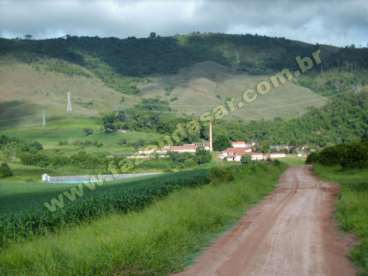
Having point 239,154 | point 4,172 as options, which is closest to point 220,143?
point 239,154

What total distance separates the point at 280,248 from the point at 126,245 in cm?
383

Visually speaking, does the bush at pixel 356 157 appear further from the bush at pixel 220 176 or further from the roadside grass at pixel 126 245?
the roadside grass at pixel 126 245

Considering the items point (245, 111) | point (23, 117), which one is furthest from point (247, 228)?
point (245, 111)

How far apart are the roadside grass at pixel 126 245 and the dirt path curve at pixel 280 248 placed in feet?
1.94

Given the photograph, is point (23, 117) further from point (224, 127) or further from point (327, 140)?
point (327, 140)

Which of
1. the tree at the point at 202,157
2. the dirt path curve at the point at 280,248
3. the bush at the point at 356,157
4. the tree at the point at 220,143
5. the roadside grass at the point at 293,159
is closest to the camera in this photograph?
the dirt path curve at the point at 280,248

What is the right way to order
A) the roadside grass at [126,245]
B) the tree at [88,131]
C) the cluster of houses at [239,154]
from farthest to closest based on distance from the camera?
the tree at [88,131], the cluster of houses at [239,154], the roadside grass at [126,245]

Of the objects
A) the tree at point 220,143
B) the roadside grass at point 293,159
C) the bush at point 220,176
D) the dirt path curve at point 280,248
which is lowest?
the roadside grass at point 293,159

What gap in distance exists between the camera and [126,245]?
12438 millimetres

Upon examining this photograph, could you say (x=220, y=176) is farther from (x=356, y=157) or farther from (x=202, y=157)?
(x=202, y=157)

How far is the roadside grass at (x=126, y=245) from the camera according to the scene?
36.2 feet

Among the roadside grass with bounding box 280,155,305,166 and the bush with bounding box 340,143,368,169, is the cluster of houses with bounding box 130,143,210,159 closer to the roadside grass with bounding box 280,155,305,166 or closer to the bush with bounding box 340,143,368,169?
the roadside grass with bounding box 280,155,305,166

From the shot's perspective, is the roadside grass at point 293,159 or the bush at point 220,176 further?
the roadside grass at point 293,159

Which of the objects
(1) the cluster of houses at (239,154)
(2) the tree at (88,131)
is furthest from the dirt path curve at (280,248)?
(2) the tree at (88,131)
